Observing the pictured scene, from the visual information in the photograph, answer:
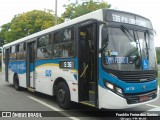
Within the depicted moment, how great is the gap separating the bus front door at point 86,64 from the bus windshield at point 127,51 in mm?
731

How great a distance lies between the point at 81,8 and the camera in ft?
86.6

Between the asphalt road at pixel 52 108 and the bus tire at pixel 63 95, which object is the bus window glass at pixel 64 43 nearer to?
the bus tire at pixel 63 95

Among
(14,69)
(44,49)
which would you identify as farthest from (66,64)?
(14,69)

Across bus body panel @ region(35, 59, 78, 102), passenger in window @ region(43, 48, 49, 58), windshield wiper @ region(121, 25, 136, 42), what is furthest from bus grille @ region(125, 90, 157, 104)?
passenger in window @ region(43, 48, 49, 58)

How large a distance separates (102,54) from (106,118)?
6.63ft

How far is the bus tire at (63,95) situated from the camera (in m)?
8.52

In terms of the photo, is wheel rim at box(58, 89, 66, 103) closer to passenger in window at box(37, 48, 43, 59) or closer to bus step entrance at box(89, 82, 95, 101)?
bus step entrance at box(89, 82, 95, 101)

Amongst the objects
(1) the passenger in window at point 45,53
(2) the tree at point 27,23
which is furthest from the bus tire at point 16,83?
(2) the tree at point 27,23

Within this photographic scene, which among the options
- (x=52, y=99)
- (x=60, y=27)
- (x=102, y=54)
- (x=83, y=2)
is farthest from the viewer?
(x=83, y=2)

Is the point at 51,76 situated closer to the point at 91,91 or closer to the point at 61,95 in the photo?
the point at 61,95

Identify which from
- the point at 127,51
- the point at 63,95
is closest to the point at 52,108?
the point at 63,95

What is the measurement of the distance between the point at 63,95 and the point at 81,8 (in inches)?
741

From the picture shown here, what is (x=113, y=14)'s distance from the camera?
7.38 metres

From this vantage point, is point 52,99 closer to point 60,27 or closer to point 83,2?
point 60,27
